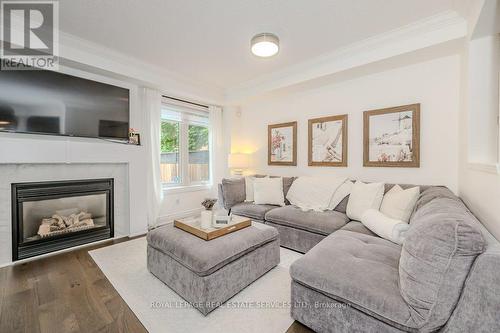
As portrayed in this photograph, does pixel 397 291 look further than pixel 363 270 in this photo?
No

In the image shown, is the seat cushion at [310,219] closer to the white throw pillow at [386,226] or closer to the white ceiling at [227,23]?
the white throw pillow at [386,226]

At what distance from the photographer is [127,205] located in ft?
10.6

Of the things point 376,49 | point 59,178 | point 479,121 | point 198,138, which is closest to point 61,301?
point 59,178

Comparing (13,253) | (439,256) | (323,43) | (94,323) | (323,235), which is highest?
(323,43)

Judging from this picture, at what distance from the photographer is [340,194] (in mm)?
2912

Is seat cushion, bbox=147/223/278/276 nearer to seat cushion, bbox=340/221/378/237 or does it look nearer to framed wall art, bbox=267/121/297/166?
seat cushion, bbox=340/221/378/237

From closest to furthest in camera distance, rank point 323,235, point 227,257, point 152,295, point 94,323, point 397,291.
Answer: point 397,291
point 94,323
point 227,257
point 152,295
point 323,235

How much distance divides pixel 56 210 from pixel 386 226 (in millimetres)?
3707

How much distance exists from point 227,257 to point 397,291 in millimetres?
1098

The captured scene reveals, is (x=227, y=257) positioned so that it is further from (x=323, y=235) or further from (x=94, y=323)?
(x=323, y=235)

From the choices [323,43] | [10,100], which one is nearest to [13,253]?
[10,100]

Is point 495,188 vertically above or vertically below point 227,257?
above

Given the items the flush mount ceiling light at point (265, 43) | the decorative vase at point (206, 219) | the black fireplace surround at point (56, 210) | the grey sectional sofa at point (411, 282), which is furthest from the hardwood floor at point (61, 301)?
the flush mount ceiling light at point (265, 43)

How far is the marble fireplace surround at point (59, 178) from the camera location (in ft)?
7.56
